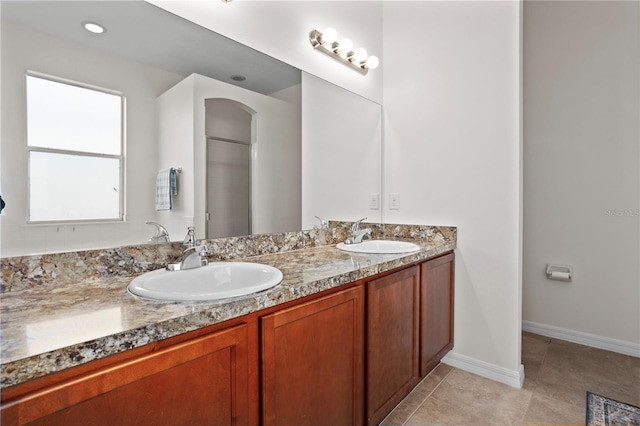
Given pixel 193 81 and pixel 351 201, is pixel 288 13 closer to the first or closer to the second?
pixel 193 81

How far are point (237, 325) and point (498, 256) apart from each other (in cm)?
169

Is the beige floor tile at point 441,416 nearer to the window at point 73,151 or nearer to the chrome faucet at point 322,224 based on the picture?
the chrome faucet at point 322,224

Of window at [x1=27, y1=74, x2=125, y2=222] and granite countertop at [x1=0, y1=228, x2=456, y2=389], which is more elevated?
window at [x1=27, y1=74, x2=125, y2=222]

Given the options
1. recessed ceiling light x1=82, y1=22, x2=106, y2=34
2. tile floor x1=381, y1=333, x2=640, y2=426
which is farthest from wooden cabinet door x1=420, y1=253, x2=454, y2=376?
recessed ceiling light x1=82, y1=22, x2=106, y2=34

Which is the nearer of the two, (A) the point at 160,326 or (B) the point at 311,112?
(A) the point at 160,326

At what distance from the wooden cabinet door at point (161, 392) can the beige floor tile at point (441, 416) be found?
1115 millimetres

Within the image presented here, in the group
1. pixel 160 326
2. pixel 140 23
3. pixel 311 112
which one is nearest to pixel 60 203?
pixel 160 326

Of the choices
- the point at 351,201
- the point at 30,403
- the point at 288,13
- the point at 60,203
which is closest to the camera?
the point at 30,403

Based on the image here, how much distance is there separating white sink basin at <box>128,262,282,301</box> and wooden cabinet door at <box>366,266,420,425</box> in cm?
45

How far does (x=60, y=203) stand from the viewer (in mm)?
965

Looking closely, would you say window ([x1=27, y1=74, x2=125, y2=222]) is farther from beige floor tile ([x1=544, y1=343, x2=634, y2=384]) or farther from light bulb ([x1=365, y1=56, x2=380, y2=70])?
beige floor tile ([x1=544, y1=343, x2=634, y2=384])

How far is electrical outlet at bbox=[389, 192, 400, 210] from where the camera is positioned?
7.58ft

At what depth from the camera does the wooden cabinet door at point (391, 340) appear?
4.37 ft

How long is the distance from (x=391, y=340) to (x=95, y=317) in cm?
116
